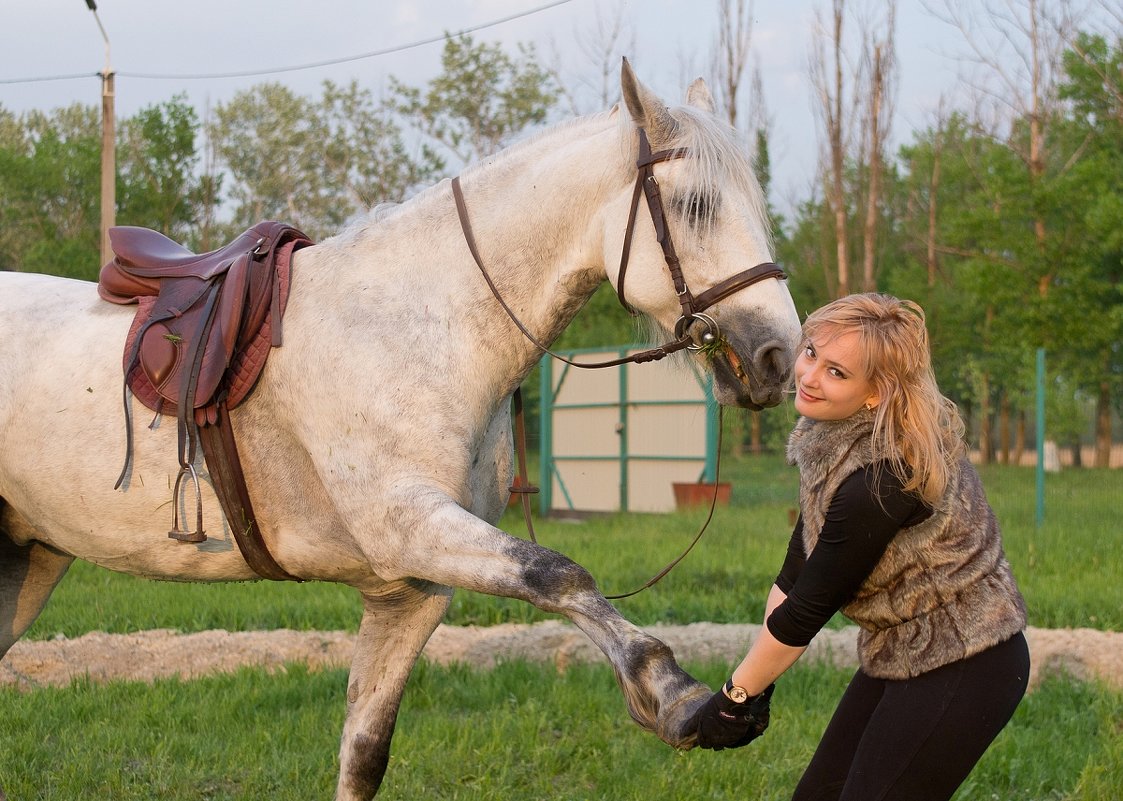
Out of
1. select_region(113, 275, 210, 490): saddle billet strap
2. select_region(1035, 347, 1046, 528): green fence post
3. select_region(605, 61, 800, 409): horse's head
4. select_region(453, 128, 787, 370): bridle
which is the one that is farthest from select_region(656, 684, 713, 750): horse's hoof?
select_region(1035, 347, 1046, 528): green fence post

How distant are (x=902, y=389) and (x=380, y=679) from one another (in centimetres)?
191

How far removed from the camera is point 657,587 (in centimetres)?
833

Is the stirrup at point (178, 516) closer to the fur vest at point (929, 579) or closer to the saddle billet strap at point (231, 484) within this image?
the saddle billet strap at point (231, 484)

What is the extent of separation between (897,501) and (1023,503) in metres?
12.1

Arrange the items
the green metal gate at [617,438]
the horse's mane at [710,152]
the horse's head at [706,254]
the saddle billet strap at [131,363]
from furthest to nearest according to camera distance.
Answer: the green metal gate at [617,438]
the saddle billet strap at [131,363]
the horse's mane at [710,152]
the horse's head at [706,254]

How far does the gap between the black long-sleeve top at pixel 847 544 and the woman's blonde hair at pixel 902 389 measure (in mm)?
46

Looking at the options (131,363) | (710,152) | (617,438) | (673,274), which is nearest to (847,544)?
(673,274)

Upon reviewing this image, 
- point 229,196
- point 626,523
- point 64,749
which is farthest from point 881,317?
point 229,196

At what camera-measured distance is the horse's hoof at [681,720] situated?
7.71 ft

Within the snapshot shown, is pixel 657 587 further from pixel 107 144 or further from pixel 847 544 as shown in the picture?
pixel 107 144

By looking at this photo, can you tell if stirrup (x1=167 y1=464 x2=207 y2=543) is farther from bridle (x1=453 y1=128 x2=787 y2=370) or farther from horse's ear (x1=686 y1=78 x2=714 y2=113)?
horse's ear (x1=686 y1=78 x2=714 y2=113)

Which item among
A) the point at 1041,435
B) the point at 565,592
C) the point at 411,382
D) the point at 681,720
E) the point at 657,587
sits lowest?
the point at 657,587

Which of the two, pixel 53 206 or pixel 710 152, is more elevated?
pixel 53 206

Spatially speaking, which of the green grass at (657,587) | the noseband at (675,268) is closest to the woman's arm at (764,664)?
the noseband at (675,268)
